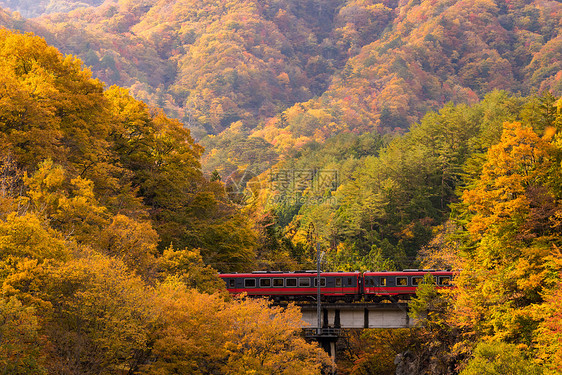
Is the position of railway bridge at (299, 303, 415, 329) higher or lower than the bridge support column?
higher

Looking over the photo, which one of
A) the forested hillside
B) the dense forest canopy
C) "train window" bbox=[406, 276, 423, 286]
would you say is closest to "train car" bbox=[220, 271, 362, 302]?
the dense forest canopy

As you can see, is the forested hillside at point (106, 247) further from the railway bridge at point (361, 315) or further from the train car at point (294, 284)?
the railway bridge at point (361, 315)

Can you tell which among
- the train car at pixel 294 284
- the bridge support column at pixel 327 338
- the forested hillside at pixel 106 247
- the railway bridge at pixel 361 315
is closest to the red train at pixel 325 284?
the train car at pixel 294 284

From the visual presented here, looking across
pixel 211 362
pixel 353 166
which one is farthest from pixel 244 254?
pixel 353 166

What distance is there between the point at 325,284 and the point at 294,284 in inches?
87.2

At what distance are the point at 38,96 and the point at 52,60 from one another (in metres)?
5.49

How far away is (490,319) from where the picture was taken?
108ft

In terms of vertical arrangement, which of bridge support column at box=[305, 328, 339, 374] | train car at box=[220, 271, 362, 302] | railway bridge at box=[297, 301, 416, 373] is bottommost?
bridge support column at box=[305, 328, 339, 374]

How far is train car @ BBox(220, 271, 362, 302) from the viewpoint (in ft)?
140

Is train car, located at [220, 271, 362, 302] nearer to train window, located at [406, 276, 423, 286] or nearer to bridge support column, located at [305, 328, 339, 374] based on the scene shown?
bridge support column, located at [305, 328, 339, 374]

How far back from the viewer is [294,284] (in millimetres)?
42969

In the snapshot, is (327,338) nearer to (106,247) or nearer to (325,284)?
(325,284)

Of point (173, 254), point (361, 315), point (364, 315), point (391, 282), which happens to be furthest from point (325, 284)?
point (173, 254)

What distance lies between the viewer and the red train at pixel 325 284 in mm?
42625
